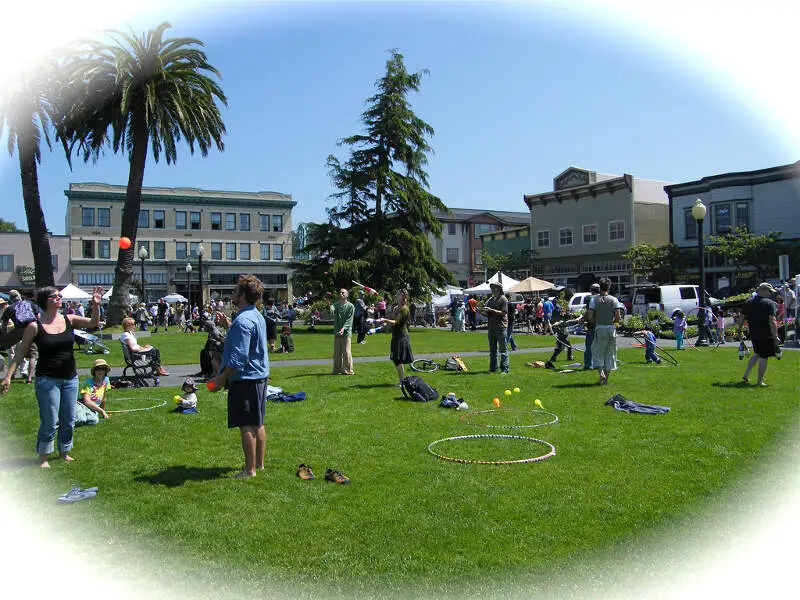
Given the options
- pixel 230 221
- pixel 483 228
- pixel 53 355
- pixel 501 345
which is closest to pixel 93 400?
pixel 53 355

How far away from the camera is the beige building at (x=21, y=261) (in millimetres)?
65625

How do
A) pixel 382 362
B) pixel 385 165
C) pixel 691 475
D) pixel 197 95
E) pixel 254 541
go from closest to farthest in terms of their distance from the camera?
pixel 254 541 < pixel 691 475 < pixel 382 362 < pixel 197 95 < pixel 385 165

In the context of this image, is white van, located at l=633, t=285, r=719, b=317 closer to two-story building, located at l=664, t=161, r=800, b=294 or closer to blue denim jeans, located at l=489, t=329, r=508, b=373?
two-story building, located at l=664, t=161, r=800, b=294

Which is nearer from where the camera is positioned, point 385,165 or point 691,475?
point 691,475

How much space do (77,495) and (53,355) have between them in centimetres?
179

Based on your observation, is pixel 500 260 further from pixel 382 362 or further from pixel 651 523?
pixel 651 523

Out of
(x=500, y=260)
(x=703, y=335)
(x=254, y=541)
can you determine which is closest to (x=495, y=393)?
(x=254, y=541)

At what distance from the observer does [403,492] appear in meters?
5.88

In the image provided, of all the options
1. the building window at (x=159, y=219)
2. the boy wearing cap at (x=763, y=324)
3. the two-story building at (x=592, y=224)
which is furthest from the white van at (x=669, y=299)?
the building window at (x=159, y=219)

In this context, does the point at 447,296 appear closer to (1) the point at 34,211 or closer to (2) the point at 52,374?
(1) the point at 34,211

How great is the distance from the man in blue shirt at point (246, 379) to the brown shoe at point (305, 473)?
1.52 feet

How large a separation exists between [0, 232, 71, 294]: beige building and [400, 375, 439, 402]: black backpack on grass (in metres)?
64.4

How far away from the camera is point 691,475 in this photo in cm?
623

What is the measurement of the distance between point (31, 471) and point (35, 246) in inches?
915
